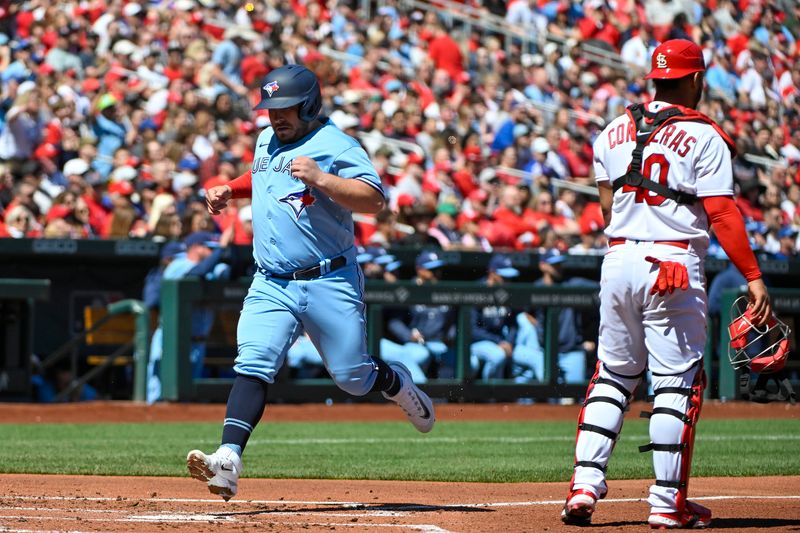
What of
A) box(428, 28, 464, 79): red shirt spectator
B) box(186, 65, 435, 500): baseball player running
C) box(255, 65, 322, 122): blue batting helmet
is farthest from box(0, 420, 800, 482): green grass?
box(428, 28, 464, 79): red shirt spectator

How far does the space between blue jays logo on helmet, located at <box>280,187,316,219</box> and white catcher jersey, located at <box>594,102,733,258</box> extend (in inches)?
52.3

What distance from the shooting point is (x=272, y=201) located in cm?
605

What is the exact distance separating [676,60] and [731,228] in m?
0.73

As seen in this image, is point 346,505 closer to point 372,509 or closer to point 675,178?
point 372,509

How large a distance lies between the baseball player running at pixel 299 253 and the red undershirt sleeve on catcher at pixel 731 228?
4.79ft

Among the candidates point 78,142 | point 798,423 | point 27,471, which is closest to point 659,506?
point 27,471

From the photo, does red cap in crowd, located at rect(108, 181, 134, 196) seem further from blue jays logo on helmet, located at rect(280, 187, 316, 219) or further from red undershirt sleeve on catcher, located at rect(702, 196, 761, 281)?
red undershirt sleeve on catcher, located at rect(702, 196, 761, 281)

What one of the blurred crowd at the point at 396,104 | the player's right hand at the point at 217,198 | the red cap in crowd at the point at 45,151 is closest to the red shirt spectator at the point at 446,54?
the blurred crowd at the point at 396,104

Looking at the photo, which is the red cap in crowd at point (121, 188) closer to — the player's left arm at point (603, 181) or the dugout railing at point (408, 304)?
the dugout railing at point (408, 304)

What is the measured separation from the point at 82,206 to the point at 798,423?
778cm

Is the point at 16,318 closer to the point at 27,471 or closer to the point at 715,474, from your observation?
the point at 27,471

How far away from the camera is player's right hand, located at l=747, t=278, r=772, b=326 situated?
5383mm

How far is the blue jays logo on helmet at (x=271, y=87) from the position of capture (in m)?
6.02

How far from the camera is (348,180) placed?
5918mm
